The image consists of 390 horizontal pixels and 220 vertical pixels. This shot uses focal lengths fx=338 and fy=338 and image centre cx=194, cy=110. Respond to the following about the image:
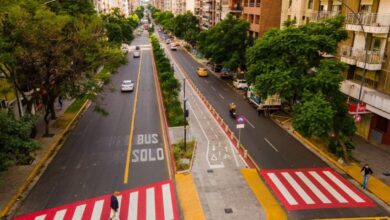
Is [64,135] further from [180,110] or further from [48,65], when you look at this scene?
[180,110]

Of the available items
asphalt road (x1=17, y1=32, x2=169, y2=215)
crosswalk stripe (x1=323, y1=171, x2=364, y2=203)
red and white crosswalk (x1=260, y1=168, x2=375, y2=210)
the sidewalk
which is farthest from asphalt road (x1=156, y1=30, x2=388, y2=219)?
asphalt road (x1=17, y1=32, x2=169, y2=215)

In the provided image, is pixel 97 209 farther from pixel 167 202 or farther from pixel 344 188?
pixel 344 188

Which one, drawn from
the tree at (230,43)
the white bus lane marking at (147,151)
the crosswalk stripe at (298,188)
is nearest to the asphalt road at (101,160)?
the white bus lane marking at (147,151)

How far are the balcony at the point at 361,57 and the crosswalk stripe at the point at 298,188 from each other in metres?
11.2

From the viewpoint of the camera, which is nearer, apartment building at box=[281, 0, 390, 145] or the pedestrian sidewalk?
the pedestrian sidewalk

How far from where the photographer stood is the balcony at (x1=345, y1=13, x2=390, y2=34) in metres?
27.0

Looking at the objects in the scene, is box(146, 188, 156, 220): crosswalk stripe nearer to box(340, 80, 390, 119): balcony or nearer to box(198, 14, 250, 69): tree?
box(340, 80, 390, 119): balcony

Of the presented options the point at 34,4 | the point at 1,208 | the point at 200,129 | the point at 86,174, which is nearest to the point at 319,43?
the point at 200,129

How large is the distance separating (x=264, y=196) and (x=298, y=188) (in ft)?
8.48

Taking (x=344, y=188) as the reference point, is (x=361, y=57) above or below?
above

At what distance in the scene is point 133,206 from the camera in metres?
19.7

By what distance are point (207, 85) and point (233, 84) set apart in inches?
164

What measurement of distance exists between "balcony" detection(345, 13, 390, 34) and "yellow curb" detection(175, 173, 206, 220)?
18.9m

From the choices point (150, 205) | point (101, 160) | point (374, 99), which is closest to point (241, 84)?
point (374, 99)
